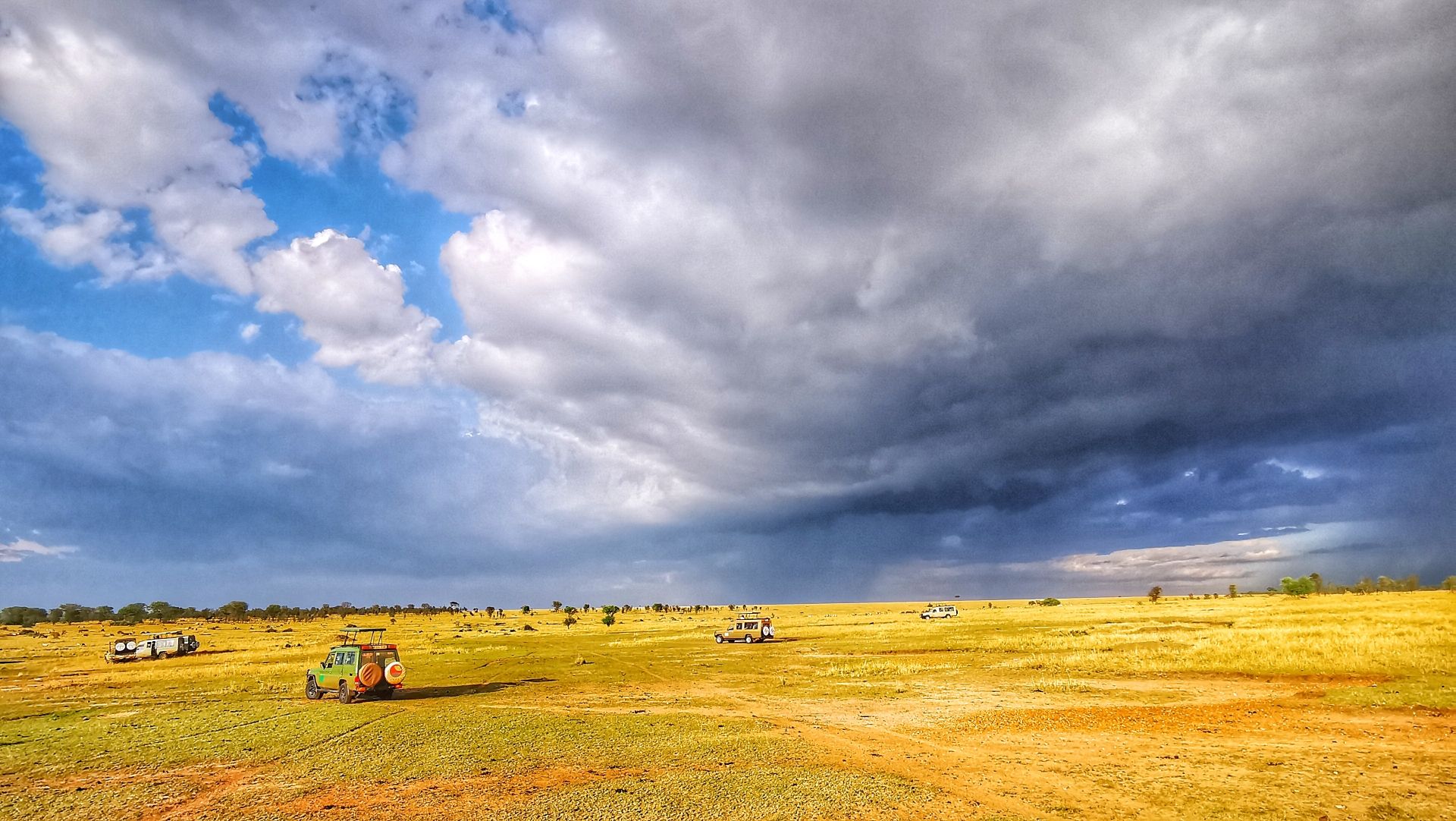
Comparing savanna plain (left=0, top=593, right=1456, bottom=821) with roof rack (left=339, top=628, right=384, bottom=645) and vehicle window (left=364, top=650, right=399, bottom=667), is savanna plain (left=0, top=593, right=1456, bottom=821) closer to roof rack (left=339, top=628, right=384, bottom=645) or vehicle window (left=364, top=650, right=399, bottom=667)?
vehicle window (left=364, top=650, right=399, bottom=667)

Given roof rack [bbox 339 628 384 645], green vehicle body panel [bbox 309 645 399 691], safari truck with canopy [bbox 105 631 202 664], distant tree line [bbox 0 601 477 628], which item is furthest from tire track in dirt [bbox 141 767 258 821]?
distant tree line [bbox 0 601 477 628]

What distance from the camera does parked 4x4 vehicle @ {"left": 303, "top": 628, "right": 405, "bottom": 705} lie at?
98.1 ft

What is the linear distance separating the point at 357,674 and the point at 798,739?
805 inches

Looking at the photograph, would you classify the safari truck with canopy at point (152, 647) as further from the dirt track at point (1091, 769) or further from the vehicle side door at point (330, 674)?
the dirt track at point (1091, 769)

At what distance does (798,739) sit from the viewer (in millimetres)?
20734

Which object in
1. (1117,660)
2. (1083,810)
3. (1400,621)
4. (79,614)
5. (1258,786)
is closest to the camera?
(1083,810)

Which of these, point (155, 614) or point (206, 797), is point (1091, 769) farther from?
point (155, 614)

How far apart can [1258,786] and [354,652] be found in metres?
32.2

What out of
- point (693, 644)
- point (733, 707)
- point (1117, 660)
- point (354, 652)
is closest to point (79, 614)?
point (693, 644)

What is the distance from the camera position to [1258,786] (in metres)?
14.5

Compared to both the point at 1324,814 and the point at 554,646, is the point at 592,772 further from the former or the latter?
the point at 554,646

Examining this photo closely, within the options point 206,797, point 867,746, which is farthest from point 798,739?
point 206,797

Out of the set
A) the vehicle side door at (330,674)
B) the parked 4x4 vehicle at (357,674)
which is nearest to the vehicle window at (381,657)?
the parked 4x4 vehicle at (357,674)

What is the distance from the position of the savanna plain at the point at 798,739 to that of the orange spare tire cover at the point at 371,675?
38.7 inches
